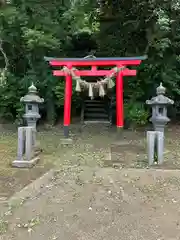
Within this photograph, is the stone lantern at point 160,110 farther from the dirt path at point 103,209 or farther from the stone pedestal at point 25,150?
the stone pedestal at point 25,150

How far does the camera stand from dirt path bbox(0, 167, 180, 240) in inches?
156

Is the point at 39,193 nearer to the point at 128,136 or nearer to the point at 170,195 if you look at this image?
the point at 170,195

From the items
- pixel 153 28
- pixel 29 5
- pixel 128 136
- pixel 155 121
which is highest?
pixel 29 5

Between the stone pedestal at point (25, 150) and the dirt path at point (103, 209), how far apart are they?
142cm

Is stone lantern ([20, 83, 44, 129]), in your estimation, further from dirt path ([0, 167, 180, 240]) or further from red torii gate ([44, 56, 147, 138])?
dirt path ([0, 167, 180, 240])

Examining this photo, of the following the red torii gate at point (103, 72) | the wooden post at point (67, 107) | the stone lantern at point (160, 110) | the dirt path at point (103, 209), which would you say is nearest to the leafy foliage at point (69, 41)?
the red torii gate at point (103, 72)

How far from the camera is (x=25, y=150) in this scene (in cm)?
714

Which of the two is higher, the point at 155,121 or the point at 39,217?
the point at 155,121

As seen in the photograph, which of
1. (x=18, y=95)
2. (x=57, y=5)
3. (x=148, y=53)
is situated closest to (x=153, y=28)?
(x=148, y=53)

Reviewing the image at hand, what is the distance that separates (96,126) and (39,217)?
788 centimetres

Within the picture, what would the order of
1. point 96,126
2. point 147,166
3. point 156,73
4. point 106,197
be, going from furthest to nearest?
point 96,126 < point 156,73 < point 147,166 < point 106,197

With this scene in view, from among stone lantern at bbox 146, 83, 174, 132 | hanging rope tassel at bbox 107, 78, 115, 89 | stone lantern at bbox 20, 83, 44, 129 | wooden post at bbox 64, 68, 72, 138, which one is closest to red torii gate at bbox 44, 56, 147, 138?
wooden post at bbox 64, 68, 72, 138

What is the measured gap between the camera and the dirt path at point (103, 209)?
156 inches

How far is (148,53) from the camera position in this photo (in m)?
11.6
